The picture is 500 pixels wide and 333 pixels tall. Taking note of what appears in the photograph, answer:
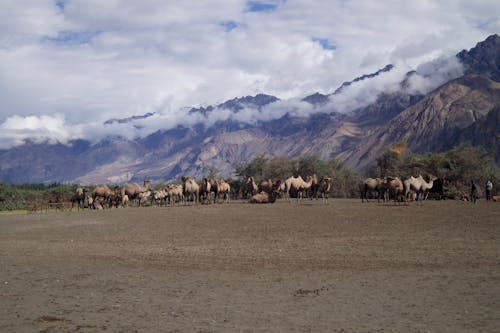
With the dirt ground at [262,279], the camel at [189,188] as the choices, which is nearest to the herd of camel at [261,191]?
the camel at [189,188]

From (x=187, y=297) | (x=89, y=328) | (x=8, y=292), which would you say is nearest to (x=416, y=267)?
(x=187, y=297)

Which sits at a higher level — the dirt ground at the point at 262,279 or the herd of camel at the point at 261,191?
the herd of camel at the point at 261,191

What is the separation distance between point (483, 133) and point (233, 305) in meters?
154

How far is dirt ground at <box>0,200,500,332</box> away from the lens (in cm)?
1109

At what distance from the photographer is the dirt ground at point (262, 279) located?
36.4 ft

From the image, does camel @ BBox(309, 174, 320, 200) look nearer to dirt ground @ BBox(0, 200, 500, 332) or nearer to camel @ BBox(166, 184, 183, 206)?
camel @ BBox(166, 184, 183, 206)

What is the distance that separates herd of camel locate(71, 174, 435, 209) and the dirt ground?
59.1 feet

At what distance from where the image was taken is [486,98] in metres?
198

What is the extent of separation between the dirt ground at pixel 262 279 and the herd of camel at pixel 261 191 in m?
18.0

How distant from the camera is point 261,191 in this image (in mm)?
55625

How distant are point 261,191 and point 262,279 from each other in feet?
133

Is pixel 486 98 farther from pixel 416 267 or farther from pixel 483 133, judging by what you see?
pixel 416 267

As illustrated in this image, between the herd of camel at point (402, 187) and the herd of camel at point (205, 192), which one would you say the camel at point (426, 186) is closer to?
the herd of camel at point (402, 187)

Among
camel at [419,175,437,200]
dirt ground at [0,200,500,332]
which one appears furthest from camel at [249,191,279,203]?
dirt ground at [0,200,500,332]
